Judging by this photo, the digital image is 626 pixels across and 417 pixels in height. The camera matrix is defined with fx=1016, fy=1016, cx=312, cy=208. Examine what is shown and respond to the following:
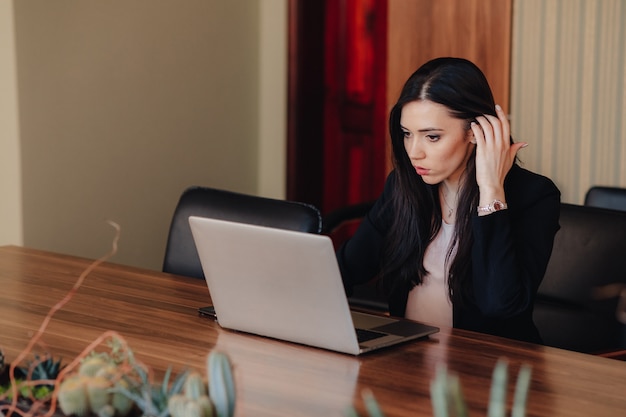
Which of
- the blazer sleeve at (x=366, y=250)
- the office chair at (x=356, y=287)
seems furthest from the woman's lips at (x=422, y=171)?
the office chair at (x=356, y=287)

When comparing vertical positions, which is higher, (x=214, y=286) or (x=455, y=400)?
(x=455, y=400)

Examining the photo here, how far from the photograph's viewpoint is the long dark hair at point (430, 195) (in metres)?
2.20

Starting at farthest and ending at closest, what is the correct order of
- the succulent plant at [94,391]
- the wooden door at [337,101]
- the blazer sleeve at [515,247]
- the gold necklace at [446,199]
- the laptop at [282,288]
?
the wooden door at [337,101]
the gold necklace at [446,199]
the blazer sleeve at [515,247]
the laptop at [282,288]
the succulent plant at [94,391]

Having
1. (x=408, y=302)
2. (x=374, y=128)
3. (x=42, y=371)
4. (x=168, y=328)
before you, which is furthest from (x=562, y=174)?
(x=42, y=371)

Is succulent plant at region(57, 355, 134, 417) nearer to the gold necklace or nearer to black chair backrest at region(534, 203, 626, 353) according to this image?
the gold necklace

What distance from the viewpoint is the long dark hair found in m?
2.20

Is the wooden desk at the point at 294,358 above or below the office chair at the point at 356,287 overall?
above

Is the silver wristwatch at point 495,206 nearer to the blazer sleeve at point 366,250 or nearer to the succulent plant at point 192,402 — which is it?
the blazer sleeve at point 366,250

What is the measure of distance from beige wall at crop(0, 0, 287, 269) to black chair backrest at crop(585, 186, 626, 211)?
1.86m

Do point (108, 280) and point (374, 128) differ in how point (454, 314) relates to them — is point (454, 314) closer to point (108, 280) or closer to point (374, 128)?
point (108, 280)

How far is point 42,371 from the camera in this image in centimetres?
143

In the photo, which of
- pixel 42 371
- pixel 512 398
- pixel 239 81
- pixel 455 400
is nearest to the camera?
pixel 455 400

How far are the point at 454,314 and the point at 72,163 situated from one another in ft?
7.06

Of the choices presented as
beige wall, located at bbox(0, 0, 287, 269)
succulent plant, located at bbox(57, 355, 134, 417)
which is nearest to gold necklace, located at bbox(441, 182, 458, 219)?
succulent plant, located at bbox(57, 355, 134, 417)
